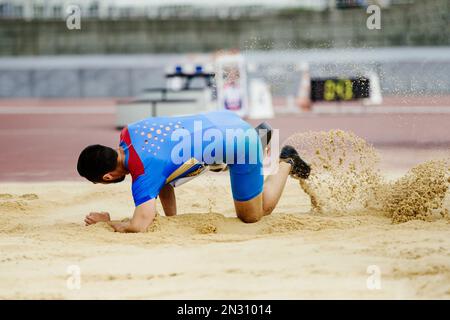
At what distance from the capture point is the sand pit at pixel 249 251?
14.2 ft

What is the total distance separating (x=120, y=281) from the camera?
452 centimetres

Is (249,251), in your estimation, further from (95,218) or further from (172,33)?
(172,33)

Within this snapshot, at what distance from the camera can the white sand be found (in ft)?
14.1

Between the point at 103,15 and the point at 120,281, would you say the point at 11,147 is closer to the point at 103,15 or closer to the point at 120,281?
the point at 120,281

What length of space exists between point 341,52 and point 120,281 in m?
29.1

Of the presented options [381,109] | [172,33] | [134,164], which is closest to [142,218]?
[134,164]

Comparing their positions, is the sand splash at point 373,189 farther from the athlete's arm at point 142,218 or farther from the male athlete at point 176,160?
the athlete's arm at point 142,218

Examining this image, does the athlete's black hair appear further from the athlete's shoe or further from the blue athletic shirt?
the athlete's shoe

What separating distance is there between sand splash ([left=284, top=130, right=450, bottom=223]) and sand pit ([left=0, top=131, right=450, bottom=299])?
14 millimetres

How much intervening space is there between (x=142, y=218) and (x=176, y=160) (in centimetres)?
50

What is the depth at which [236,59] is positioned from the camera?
20703mm

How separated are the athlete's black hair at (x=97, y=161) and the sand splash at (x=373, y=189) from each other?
1.91 m
